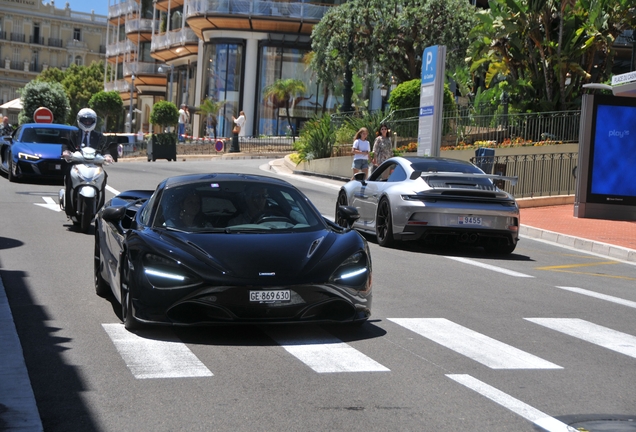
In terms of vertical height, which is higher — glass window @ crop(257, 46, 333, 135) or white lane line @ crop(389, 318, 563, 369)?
glass window @ crop(257, 46, 333, 135)

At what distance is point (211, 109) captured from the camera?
61.9 metres

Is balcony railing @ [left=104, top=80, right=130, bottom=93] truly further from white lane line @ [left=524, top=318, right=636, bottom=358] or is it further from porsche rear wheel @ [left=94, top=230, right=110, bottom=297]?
white lane line @ [left=524, top=318, right=636, bottom=358]

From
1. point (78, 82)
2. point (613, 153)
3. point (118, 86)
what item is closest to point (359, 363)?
point (613, 153)

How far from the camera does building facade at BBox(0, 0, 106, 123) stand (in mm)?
118625

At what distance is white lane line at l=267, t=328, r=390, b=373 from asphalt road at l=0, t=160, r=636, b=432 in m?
0.01

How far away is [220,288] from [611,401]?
9.07 feet

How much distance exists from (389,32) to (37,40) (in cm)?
8643

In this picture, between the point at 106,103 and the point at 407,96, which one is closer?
the point at 407,96

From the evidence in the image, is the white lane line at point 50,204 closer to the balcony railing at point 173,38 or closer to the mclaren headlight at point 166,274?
the mclaren headlight at point 166,274

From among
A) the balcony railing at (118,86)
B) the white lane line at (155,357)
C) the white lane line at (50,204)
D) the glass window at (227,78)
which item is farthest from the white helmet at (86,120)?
the balcony railing at (118,86)

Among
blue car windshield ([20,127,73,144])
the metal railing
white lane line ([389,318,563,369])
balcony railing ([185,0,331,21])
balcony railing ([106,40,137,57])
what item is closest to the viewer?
white lane line ([389,318,563,369])

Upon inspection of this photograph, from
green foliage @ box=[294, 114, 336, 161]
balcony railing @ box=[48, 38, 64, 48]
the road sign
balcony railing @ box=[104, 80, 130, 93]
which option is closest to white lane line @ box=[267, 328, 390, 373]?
green foliage @ box=[294, 114, 336, 161]

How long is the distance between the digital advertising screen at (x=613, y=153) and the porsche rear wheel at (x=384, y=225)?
9481 mm

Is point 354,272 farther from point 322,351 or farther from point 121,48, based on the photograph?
point 121,48
